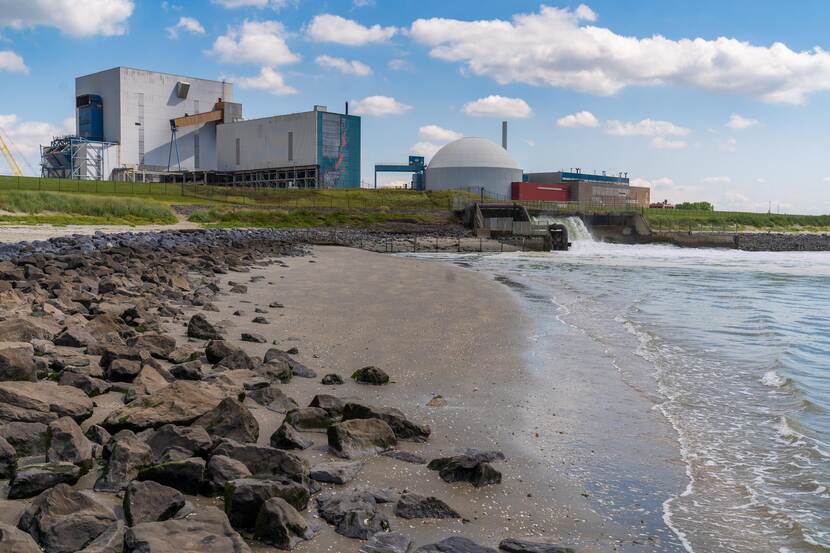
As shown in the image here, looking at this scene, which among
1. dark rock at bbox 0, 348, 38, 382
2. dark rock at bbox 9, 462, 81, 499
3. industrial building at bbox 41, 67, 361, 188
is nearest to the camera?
dark rock at bbox 9, 462, 81, 499

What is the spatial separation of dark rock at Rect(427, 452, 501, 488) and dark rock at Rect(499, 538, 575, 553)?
3.33ft

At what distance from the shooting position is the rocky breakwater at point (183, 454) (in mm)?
3811

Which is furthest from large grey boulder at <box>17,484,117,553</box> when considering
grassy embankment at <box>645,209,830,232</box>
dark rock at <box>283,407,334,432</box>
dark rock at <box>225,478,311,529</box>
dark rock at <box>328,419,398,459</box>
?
grassy embankment at <box>645,209,830,232</box>

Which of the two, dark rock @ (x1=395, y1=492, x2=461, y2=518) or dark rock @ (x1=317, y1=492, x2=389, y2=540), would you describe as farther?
dark rock @ (x1=395, y1=492, x2=461, y2=518)

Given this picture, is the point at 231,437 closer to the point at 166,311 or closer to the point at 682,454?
the point at 682,454

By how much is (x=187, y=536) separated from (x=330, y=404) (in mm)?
3035

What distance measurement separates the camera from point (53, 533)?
3.59 metres

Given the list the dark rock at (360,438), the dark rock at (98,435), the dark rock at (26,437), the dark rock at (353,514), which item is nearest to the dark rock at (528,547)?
the dark rock at (353,514)

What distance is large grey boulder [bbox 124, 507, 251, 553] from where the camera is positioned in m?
3.49

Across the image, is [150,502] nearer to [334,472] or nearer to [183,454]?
[183,454]

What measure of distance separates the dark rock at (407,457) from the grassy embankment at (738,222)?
279ft

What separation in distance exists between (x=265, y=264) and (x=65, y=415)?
67.9 feet

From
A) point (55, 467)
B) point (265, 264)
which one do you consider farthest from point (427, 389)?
point (265, 264)

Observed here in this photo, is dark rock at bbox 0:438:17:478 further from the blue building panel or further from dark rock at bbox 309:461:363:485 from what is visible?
the blue building panel
